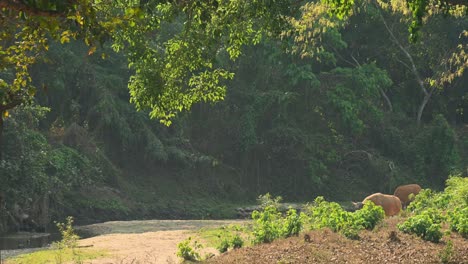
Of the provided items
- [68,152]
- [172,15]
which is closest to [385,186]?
[68,152]

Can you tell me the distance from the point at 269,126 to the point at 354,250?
94.6 ft

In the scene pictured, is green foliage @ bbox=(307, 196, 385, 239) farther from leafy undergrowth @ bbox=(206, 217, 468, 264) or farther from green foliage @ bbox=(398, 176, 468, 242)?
green foliage @ bbox=(398, 176, 468, 242)

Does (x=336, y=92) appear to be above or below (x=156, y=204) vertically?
above

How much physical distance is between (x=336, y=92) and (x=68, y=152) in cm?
1544

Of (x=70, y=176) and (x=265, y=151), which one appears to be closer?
(x=70, y=176)

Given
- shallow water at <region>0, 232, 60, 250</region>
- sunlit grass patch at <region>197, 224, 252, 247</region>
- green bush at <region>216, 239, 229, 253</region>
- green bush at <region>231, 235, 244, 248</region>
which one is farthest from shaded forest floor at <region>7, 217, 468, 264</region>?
shallow water at <region>0, 232, 60, 250</region>

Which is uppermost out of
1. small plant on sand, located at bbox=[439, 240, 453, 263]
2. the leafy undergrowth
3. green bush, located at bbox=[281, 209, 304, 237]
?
green bush, located at bbox=[281, 209, 304, 237]

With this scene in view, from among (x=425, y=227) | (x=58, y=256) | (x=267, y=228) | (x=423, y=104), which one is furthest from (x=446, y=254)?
(x=423, y=104)

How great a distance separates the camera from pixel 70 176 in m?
33.6

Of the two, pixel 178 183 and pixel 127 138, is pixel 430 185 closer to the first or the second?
pixel 178 183

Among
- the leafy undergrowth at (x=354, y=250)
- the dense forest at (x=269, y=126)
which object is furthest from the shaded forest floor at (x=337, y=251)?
the dense forest at (x=269, y=126)

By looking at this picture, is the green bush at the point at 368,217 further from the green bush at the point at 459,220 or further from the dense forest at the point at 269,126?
the dense forest at the point at 269,126

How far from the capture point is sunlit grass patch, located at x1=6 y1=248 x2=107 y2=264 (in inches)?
738

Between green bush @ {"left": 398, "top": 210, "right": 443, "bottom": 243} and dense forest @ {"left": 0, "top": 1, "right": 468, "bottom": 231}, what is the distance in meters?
18.1
